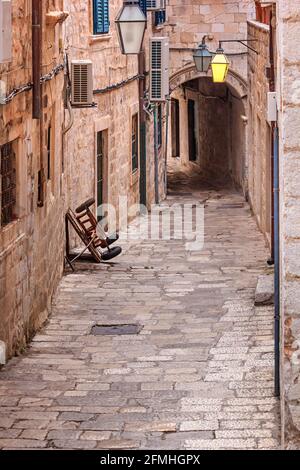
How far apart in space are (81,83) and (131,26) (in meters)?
1.13

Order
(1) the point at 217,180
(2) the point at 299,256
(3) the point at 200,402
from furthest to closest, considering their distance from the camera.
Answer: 1. (1) the point at 217,180
2. (3) the point at 200,402
3. (2) the point at 299,256

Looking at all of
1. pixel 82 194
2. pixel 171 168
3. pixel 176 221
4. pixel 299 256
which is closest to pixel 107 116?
pixel 82 194

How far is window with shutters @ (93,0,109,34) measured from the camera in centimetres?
1887

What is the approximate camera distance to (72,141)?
17.2 meters

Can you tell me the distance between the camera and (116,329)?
1314cm

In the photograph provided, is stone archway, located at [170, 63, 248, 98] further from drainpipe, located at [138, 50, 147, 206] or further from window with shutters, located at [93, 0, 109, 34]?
window with shutters, located at [93, 0, 109, 34]

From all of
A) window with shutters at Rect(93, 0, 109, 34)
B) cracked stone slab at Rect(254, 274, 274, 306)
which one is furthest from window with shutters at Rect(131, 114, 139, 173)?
cracked stone slab at Rect(254, 274, 274, 306)

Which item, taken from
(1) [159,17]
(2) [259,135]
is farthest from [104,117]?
(1) [159,17]

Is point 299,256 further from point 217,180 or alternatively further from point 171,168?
point 171,168

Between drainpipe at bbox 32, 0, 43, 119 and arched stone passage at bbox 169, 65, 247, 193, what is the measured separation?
1375cm

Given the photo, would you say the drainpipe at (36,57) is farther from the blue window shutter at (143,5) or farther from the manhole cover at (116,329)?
the blue window shutter at (143,5)

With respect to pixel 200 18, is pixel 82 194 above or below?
below

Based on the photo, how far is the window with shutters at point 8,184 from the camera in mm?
11164

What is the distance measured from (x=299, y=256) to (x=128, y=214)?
14.5 meters
